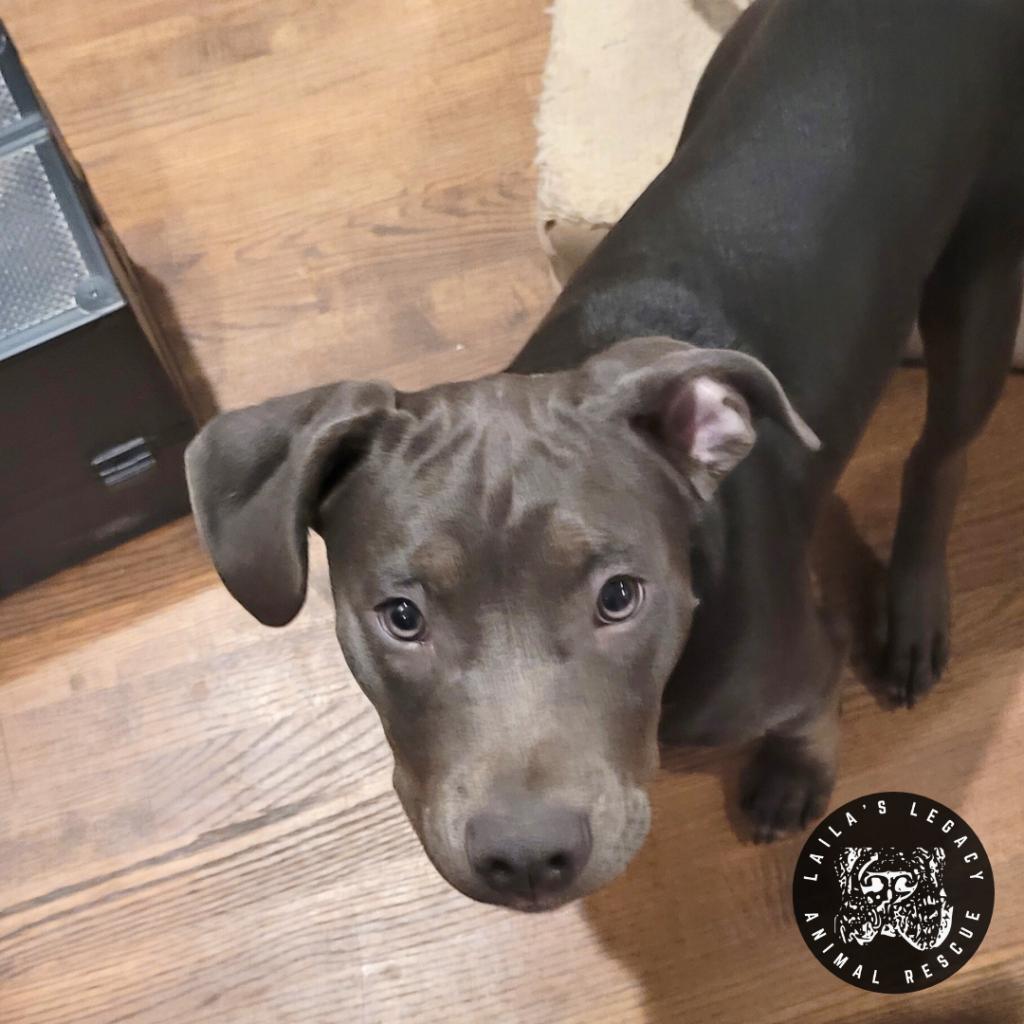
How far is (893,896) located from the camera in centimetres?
203

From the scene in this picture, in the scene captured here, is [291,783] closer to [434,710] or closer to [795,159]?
[434,710]

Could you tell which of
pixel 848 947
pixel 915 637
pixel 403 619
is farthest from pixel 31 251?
pixel 848 947

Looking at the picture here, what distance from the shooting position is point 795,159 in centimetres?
164

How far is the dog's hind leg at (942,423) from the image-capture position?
1.83 metres

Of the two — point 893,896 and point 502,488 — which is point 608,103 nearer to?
point 502,488

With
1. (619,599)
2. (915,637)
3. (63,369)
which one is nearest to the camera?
(619,599)

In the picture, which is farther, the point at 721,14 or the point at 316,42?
the point at 316,42

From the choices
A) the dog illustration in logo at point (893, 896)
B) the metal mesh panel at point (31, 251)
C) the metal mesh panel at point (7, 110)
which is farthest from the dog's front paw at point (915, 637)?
the metal mesh panel at point (7, 110)

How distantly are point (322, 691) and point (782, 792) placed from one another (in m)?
0.85

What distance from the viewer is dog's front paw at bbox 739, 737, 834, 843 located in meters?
2.00

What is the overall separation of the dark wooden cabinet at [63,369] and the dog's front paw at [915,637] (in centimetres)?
133

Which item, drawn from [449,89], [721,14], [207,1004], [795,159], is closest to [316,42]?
[449,89]

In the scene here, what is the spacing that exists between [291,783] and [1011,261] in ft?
4.88

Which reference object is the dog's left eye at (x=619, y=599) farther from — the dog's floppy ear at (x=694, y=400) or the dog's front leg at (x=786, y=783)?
the dog's front leg at (x=786, y=783)
